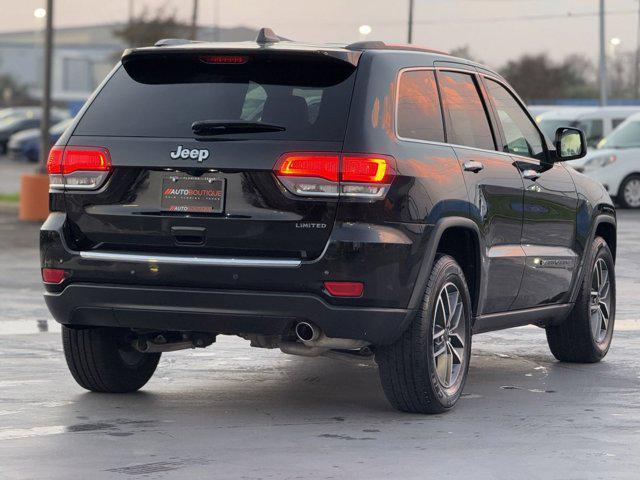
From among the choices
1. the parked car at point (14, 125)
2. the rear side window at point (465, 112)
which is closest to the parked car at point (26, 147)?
the parked car at point (14, 125)

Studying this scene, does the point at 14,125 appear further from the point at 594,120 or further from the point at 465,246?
the point at 465,246

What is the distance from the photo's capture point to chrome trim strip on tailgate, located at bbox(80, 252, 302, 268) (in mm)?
6936

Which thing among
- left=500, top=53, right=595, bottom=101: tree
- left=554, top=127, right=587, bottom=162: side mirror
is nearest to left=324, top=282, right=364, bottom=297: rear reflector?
left=554, top=127, right=587, bottom=162: side mirror

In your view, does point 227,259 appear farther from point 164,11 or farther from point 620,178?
point 164,11

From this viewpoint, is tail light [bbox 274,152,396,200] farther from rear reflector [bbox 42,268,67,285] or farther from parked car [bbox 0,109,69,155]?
parked car [bbox 0,109,69,155]

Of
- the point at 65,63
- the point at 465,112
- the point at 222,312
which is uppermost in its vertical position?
the point at 465,112

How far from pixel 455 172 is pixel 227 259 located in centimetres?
135

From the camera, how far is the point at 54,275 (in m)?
7.36

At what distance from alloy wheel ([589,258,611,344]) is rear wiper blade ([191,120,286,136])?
3.29 meters

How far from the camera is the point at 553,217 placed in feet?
29.4

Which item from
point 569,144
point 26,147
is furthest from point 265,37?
point 26,147

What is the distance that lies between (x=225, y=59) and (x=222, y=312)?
1236 mm

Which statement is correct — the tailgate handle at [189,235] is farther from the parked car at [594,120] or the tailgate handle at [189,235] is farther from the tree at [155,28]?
the tree at [155,28]

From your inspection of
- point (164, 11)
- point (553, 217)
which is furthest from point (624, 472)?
point (164, 11)
